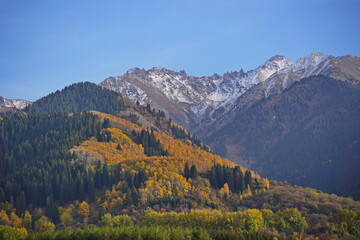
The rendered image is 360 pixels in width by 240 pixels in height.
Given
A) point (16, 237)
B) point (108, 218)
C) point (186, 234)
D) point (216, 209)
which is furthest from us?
point (216, 209)

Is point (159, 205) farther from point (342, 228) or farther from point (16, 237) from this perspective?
point (342, 228)

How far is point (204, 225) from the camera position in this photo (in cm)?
16275

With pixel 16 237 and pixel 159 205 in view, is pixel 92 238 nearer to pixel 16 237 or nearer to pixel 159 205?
pixel 16 237

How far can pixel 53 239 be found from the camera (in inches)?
5733

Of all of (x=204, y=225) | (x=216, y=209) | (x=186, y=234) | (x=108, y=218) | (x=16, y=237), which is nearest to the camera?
(x=186, y=234)

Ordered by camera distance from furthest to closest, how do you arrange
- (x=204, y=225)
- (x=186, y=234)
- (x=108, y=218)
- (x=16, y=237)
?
(x=108, y=218) < (x=204, y=225) < (x=16, y=237) < (x=186, y=234)

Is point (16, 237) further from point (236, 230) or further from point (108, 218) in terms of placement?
point (236, 230)

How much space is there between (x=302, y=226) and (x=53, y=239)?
84.5m

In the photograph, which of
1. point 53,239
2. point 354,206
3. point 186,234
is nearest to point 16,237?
point 53,239

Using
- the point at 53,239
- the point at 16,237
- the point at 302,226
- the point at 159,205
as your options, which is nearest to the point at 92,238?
the point at 53,239

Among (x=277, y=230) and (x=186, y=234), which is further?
(x=277, y=230)

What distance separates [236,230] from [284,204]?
4230cm

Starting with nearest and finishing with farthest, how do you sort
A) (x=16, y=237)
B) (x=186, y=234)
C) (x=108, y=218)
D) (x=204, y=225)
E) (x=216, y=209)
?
(x=186, y=234), (x=16, y=237), (x=204, y=225), (x=108, y=218), (x=216, y=209)

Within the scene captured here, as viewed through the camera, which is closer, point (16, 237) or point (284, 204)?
point (16, 237)
